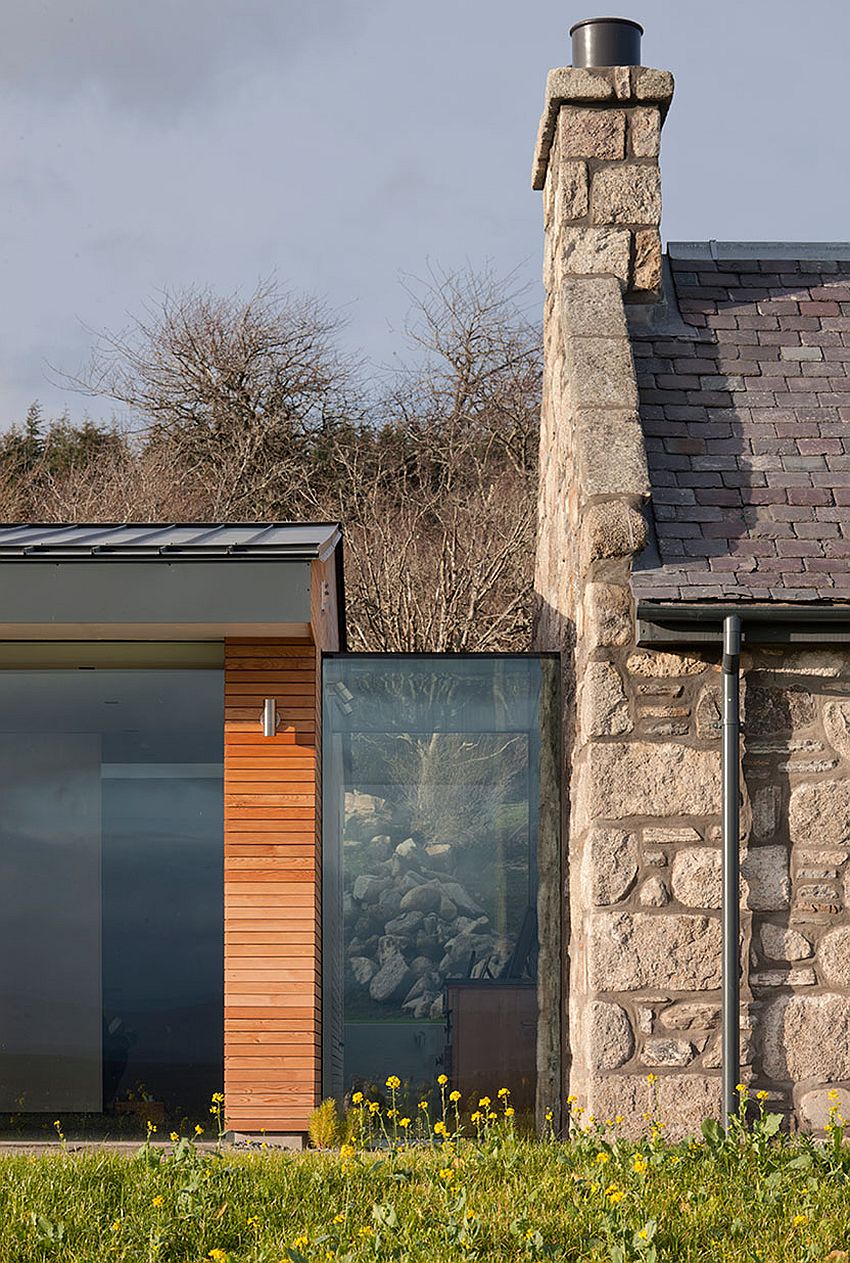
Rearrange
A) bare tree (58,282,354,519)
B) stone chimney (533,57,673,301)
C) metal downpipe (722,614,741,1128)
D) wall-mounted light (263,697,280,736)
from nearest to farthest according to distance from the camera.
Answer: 1. metal downpipe (722,614,741,1128)
2. wall-mounted light (263,697,280,736)
3. stone chimney (533,57,673,301)
4. bare tree (58,282,354,519)

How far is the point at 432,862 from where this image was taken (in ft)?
26.4

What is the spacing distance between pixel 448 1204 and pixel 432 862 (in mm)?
3364

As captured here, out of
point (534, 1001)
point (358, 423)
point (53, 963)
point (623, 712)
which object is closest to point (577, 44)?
point (623, 712)

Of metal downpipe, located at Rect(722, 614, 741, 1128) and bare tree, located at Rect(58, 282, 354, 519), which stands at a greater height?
bare tree, located at Rect(58, 282, 354, 519)

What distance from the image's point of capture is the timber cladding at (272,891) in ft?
24.4

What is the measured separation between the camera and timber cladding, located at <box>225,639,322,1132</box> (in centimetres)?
745

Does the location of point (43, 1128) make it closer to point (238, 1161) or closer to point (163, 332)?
point (238, 1161)

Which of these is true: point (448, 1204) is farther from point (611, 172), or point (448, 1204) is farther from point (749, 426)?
point (611, 172)

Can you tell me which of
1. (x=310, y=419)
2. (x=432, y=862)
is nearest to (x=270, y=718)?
(x=432, y=862)

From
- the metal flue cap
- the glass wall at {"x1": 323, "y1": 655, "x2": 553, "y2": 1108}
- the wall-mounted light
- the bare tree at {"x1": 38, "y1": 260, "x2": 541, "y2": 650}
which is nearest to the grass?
the glass wall at {"x1": 323, "y1": 655, "x2": 553, "y2": 1108}

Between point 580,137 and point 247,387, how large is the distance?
45.1ft

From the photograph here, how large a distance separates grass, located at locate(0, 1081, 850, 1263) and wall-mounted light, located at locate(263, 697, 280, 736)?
2.40 m

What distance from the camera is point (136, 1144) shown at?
775 centimetres

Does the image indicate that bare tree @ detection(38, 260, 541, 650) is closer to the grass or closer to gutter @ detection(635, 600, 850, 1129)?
gutter @ detection(635, 600, 850, 1129)
